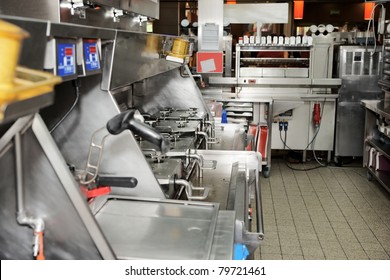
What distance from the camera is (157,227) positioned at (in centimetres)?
147

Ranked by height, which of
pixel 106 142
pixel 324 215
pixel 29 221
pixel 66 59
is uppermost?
pixel 66 59

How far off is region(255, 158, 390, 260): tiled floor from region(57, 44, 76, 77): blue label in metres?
2.69

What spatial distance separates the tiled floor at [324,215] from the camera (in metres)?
3.77

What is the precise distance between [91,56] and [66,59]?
0.71 ft

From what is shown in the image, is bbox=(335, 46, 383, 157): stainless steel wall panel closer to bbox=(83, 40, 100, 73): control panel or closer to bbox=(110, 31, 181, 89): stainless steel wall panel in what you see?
bbox=(110, 31, 181, 89): stainless steel wall panel

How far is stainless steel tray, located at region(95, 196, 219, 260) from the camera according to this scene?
132 cm

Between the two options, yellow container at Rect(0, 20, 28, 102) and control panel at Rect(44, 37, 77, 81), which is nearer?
yellow container at Rect(0, 20, 28, 102)

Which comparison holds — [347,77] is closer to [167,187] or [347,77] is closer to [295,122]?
[295,122]

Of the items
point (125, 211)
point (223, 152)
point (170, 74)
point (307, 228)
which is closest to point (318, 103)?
point (307, 228)

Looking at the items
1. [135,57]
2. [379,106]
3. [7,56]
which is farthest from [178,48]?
[379,106]

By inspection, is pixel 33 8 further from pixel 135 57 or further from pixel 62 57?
pixel 62 57

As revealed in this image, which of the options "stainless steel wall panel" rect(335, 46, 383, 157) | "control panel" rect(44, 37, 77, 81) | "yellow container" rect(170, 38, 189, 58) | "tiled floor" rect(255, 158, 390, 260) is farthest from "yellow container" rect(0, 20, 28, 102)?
"stainless steel wall panel" rect(335, 46, 383, 157)

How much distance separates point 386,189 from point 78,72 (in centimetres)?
Answer: 436

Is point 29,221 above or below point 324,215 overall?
above
